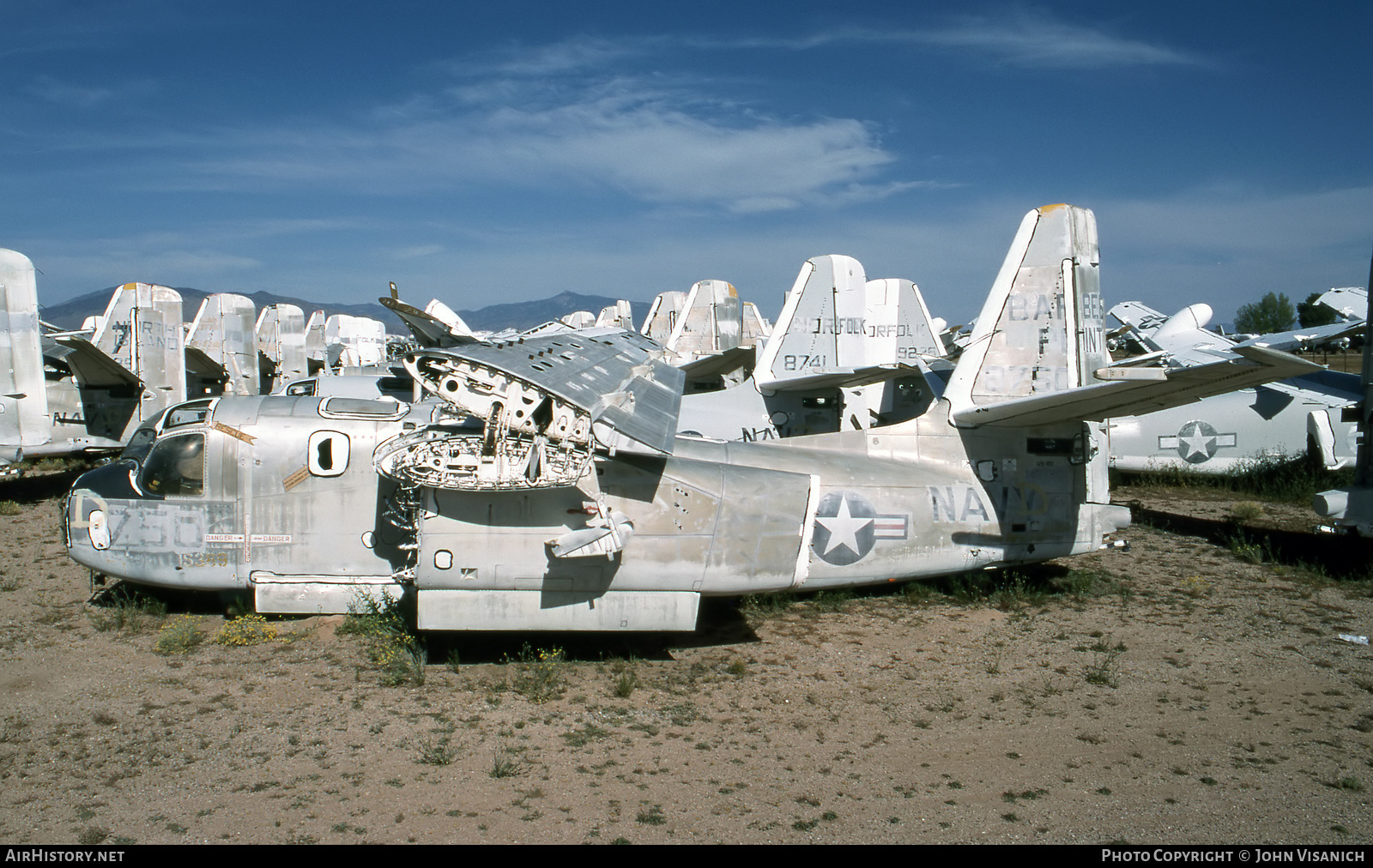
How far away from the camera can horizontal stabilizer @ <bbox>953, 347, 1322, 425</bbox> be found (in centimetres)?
617

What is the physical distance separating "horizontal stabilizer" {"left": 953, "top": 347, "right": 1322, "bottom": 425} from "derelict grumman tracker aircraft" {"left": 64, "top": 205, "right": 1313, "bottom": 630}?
0.04m

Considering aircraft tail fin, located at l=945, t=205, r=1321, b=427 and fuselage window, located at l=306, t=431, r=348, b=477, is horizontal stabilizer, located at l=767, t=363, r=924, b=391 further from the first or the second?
fuselage window, located at l=306, t=431, r=348, b=477

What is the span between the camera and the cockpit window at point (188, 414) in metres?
8.74

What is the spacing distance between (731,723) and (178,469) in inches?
259

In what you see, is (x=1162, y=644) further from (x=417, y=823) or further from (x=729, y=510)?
(x=417, y=823)

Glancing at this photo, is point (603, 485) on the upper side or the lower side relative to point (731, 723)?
upper

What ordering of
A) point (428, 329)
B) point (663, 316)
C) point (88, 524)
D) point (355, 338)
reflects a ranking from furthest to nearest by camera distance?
point (355, 338), point (663, 316), point (88, 524), point (428, 329)

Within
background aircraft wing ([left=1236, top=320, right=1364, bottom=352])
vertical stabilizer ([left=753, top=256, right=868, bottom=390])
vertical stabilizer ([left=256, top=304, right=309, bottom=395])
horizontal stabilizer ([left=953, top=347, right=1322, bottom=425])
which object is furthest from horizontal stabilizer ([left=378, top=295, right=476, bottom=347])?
vertical stabilizer ([left=256, top=304, right=309, bottom=395])

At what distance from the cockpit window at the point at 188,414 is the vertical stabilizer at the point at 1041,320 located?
883cm

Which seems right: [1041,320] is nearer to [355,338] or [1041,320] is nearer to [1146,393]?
[1146,393]

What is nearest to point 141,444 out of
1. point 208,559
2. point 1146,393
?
point 208,559

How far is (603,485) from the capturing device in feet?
25.7

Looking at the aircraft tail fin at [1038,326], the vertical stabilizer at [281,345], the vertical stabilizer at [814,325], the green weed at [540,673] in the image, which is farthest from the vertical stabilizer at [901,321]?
the vertical stabilizer at [281,345]

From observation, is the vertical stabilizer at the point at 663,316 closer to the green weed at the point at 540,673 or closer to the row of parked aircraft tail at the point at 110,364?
the row of parked aircraft tail at the point at 110,364
